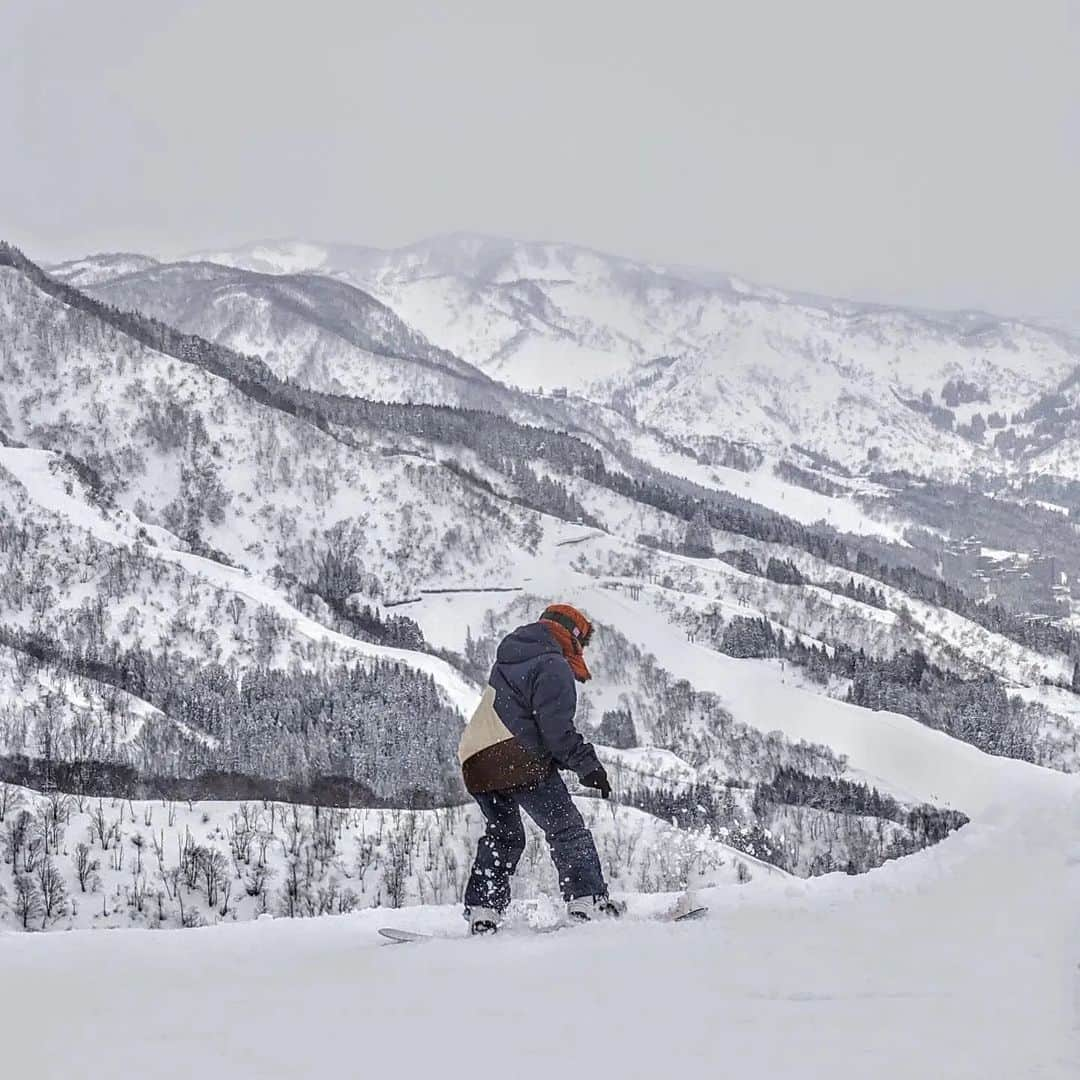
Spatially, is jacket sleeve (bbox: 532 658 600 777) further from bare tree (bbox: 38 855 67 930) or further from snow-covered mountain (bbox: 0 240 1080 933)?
bare tree (bbox: 38 855 67 930)

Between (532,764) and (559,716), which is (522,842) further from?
(559,716)

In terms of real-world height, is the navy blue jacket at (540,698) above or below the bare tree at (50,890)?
above

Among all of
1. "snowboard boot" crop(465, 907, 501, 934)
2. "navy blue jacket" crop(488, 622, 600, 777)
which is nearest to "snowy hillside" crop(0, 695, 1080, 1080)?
"snowboard boot" crop(465, 907, 501, 934)

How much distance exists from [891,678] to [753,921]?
388ft

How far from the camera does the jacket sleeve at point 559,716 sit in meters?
7.52

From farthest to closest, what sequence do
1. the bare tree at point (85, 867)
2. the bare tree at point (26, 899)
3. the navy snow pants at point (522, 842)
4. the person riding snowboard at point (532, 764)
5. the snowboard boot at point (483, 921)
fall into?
1. the bare tree at point (85, 867)
2. the bare tree at point (26, 899)
3. the navy snow pants at point (522, 842)
4. the snowboard boot at point (483, 921)
5. the person riding snowboard at point (532, 764)

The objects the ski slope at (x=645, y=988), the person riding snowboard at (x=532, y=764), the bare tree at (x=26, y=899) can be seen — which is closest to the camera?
the ski slope at (x=645, y=988)

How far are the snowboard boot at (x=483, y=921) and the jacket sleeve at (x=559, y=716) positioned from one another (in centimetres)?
138

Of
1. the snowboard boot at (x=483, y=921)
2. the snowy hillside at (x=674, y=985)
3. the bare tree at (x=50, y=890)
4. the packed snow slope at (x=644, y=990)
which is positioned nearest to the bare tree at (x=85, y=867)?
the bare tree at (x=50, y=890)

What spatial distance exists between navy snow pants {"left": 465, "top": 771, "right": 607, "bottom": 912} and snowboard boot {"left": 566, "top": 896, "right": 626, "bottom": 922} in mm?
58

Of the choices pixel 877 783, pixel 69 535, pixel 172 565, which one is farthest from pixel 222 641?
pixel 877 783

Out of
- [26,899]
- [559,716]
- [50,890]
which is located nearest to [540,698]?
[559,716]

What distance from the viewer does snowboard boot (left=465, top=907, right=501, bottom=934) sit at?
7.73 metres

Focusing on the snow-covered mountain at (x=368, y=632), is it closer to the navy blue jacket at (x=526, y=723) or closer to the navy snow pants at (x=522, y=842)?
the navy snow pants at (x=522, y=842)
